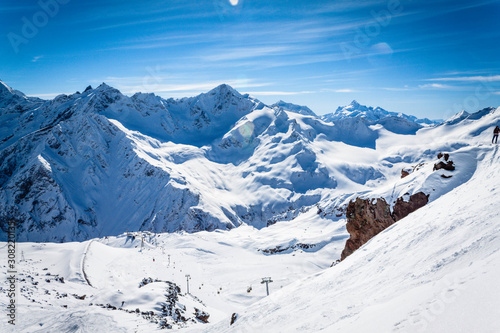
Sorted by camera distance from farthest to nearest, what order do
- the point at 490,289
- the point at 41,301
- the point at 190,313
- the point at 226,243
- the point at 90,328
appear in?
the point at 226,243, the point at 190,313, the point at 41,301, the point at 90,328, the point at 490,289

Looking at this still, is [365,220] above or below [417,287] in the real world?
above

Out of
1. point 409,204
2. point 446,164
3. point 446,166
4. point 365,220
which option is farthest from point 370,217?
point 446,164

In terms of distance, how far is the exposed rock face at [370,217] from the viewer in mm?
27125

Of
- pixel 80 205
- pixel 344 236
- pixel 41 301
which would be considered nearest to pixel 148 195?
pixel 80 205

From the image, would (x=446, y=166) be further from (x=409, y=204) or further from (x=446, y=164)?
(x=409, y=204)

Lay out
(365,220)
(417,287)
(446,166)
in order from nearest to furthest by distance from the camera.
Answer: (417,287) < (446,166) < (365,220)

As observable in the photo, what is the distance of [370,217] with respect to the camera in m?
29.6

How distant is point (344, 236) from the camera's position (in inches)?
2899

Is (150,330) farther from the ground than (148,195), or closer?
closer

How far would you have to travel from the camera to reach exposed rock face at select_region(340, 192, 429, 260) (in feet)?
89.0

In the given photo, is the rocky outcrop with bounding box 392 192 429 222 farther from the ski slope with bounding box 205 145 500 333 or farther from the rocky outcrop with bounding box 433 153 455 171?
the ski slope with bounding box 205 145 500 333

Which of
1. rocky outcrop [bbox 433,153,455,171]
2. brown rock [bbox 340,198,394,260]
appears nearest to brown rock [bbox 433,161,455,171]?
rocky outcrop [bbox 433,153,455,171]

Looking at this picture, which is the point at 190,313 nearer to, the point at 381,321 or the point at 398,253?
the point at 398,253

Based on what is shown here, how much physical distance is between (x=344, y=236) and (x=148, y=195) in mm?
145239
